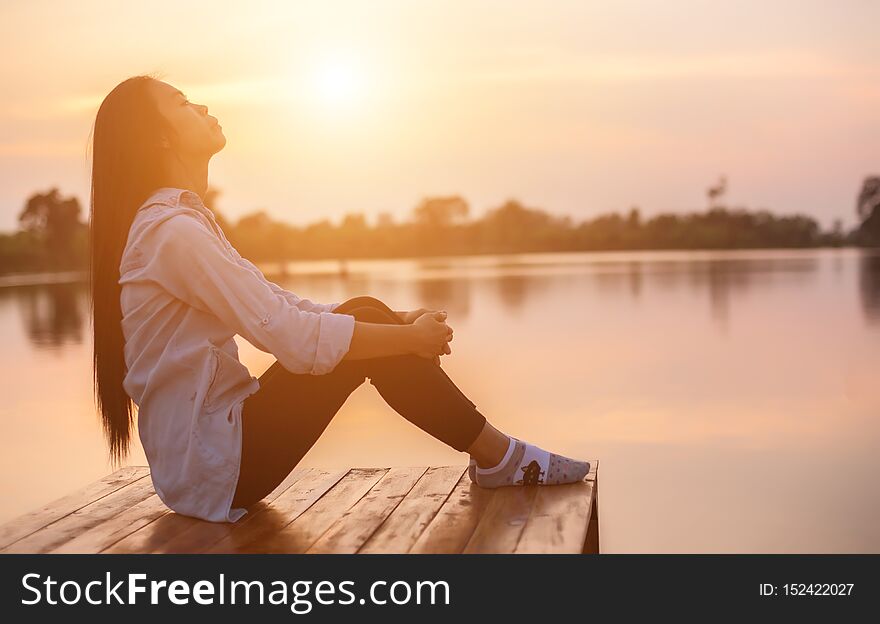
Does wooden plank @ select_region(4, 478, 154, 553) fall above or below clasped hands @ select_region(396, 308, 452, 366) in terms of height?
below

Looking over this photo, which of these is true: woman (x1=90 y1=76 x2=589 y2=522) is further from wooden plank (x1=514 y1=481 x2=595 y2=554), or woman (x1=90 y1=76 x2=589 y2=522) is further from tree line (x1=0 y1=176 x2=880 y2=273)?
tree line (x1=0 y1=176 x2=880 y2=273)

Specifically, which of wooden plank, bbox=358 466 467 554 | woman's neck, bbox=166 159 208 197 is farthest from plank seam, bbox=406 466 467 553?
woman's neck, bbox=166 159 208 197

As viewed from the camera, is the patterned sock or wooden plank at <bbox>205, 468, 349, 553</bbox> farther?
the patterned sock

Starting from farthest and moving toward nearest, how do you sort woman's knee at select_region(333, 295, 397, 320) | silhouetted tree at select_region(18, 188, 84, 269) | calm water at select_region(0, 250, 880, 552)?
silhouetted tree at select_region(18, 188, 84, 269)
calm water at select_region(0, 250, 880, 552)
woman's knee at select_region(333, 295, 397, 320)

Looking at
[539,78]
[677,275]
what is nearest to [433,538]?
[677,275]

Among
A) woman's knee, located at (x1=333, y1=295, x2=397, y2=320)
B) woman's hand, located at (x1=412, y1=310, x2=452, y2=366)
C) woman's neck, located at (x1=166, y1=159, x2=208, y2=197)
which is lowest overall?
woman's hand, located at (x1=412, y1=310, x2=452, y2=366)

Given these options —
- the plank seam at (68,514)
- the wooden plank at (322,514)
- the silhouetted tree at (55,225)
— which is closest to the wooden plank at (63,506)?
the plank seam at (68,514)

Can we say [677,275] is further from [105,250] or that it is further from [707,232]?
[707,232]

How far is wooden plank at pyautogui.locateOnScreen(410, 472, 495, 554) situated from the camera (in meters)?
2.07

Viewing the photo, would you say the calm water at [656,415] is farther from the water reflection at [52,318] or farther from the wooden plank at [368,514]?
the wooden plank at [368,514]

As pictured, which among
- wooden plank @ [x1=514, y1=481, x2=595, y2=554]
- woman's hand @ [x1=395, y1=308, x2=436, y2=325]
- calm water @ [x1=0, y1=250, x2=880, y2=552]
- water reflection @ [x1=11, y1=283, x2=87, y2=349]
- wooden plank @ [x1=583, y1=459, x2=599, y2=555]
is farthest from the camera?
water reflection @ [x1=11, y1=283, x2=87, y2=349]

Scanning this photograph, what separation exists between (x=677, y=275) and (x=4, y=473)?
1636cm

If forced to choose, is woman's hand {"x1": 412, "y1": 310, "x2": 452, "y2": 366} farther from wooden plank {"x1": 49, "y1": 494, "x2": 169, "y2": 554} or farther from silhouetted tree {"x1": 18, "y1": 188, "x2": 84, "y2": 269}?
silhouetted tree {"x1": 18, "y1": 188, "x2": 84, "y2": 269}

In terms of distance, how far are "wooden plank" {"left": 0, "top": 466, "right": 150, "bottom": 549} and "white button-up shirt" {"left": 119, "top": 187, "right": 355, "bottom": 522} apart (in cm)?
35
